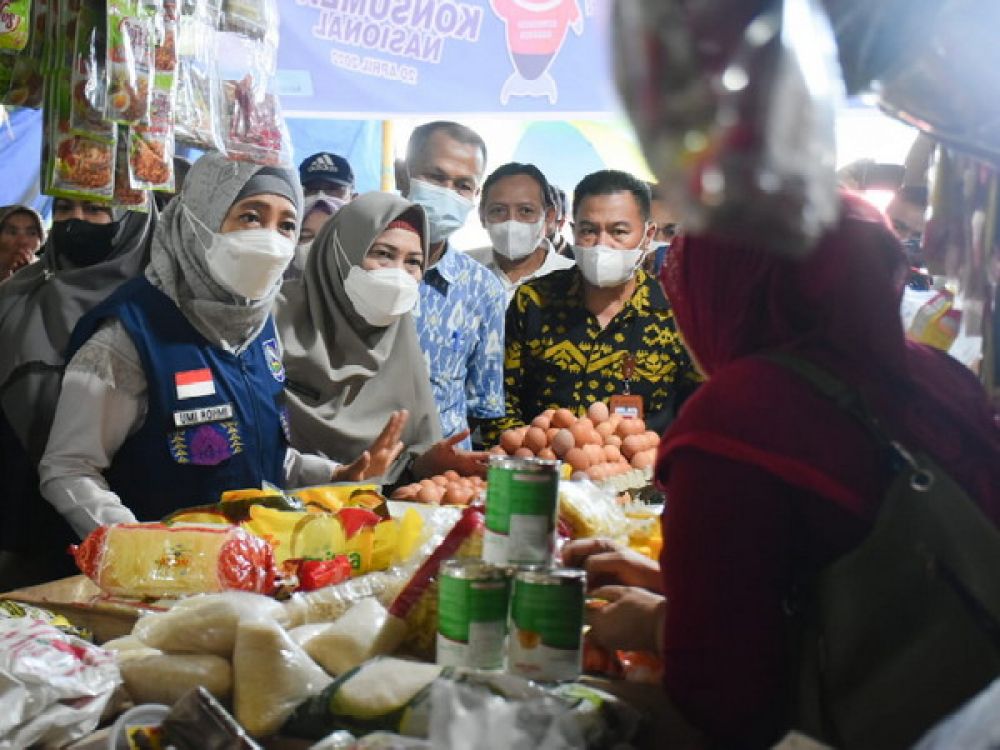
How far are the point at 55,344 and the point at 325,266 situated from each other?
0.95 m

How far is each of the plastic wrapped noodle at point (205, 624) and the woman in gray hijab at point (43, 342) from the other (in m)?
1.64

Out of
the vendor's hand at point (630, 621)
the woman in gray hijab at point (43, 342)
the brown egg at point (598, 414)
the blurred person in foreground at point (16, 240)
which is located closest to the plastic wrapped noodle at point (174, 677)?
the vendor's hand at point (630, 621)

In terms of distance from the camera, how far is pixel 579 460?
3398mm

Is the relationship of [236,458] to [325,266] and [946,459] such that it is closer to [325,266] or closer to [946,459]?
[325,266]

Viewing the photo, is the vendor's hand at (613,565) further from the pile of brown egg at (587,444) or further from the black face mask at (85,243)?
the black face mask at (85,243)

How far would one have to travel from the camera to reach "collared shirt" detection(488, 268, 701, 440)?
172 inches

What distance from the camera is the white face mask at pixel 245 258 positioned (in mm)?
3133

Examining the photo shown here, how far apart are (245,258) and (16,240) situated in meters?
3.72

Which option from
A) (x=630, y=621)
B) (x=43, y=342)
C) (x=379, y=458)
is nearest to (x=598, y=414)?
(x=379, y=458)

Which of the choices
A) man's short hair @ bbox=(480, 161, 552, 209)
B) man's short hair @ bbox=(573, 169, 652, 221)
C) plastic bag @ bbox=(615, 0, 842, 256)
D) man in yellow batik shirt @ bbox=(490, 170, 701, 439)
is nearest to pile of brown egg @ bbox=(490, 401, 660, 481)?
man in yellow batik shirt @ bbox=(490, 170, 701, 439)

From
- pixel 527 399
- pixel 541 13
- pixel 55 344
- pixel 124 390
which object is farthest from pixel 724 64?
pixel 541 13

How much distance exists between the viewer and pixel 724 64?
70 centimetres

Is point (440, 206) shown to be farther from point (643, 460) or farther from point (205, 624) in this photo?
point (205, 624)

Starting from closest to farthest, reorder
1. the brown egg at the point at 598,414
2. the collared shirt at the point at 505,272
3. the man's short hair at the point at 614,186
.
Answer: the brown egg at the point at 598,414 < the man's short hair at the point at 614,186 < the collared shirt at the point at 505,272
